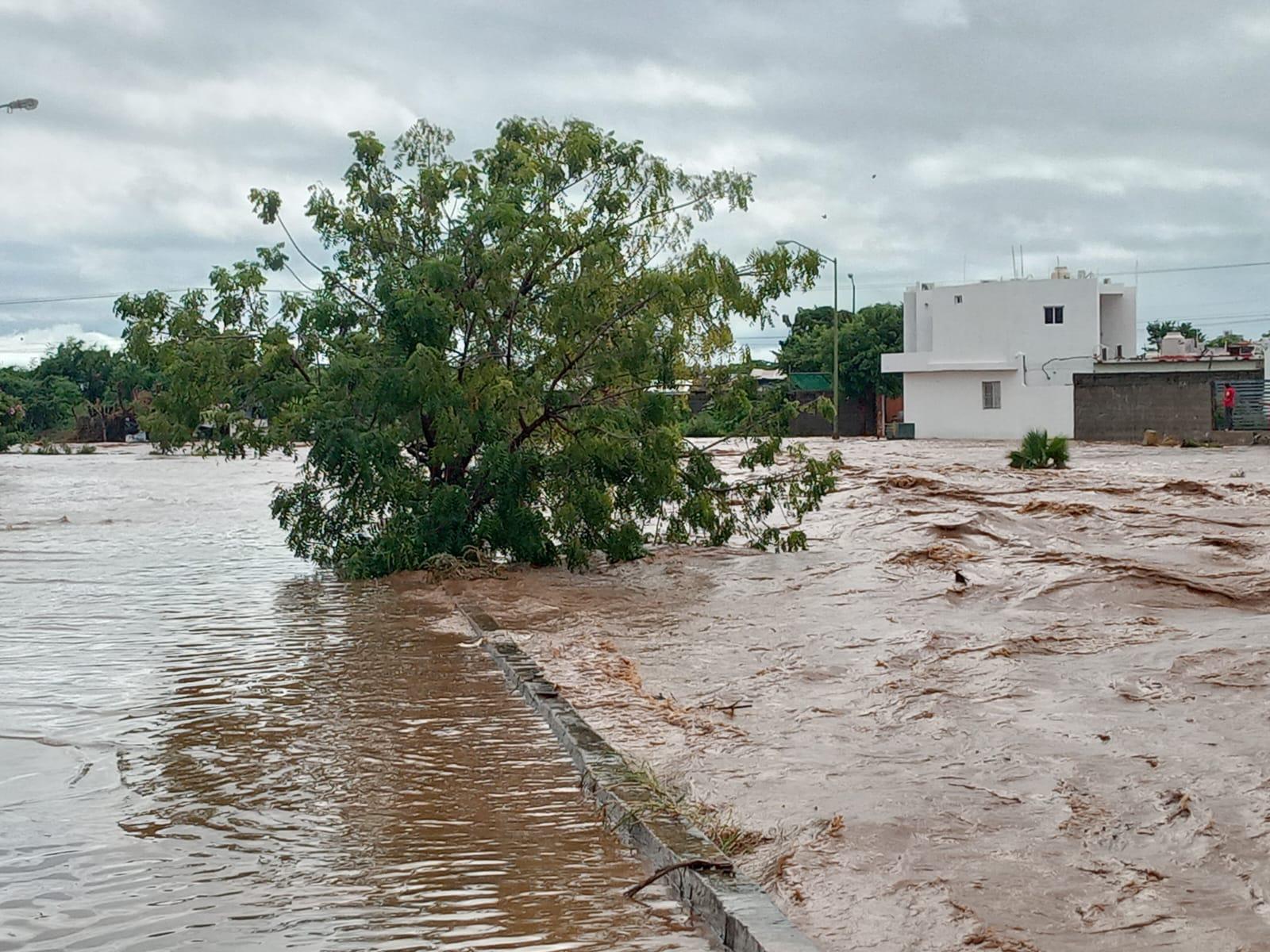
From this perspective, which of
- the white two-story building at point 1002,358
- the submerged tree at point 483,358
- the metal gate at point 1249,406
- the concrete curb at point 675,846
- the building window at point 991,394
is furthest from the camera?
the building window at point 991,394

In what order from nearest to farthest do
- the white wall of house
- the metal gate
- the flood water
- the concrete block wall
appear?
the flood water
the metal gate
the concrete block wall
the white wall of house

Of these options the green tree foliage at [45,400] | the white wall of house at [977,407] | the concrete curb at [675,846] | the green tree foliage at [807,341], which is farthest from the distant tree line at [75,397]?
the concrete curb at [675,846]

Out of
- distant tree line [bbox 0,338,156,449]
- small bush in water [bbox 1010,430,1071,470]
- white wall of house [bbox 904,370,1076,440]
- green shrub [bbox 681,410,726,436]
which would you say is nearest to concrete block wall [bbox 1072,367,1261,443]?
white wall of house [bbox 904,370,1076,440]

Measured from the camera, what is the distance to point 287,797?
6078 mm

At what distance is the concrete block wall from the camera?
49.3 m

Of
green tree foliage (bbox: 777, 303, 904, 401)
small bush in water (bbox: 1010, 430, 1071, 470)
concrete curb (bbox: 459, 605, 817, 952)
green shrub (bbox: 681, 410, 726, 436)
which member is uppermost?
green tree foliage (bbox: 777, 303, 904, 401)

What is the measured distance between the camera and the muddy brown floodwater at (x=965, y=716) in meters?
4.66

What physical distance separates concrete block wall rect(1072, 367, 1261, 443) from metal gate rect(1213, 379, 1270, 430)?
2.45 ft

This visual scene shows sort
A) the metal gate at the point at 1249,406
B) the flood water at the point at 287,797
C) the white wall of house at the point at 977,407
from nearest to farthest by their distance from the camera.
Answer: the flood water at the point at 287,797
the metal gate at the point at 1249,406
the white wall of house at the point at 977,407

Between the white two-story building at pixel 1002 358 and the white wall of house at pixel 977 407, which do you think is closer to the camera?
the white wall of house at pixel 977 407

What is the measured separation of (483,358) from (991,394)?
45781mm

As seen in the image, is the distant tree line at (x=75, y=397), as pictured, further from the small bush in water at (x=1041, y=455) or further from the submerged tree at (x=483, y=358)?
the submerged tree at (x=483, y=358)

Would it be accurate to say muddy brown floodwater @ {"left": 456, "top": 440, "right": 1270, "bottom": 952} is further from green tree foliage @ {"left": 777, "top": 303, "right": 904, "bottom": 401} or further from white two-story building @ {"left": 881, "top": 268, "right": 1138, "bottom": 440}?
green tree foliage @ {"left": 777, "top": 303, "right": 904, "bottom": 401}

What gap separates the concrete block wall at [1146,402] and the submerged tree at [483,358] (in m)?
36.9
